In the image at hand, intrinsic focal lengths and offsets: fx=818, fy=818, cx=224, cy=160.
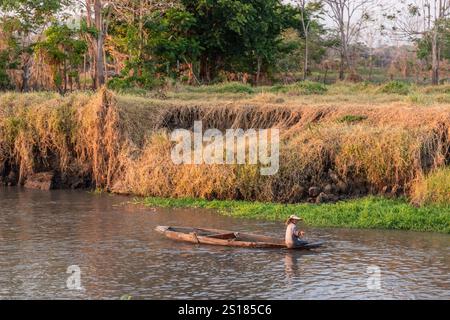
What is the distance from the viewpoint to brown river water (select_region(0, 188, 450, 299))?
12.0 m

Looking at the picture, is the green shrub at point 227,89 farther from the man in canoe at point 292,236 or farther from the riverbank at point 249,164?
the man in canoe at point 292,236

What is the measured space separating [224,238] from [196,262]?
4.21 feet

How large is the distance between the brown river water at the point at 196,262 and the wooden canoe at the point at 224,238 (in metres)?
0.13

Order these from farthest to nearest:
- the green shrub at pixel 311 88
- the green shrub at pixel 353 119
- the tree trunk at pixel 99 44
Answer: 1. the tree trunk at pixel 99 44
2. the green shrub at pixel 311 88
3. the green shrub at pixel 353 119

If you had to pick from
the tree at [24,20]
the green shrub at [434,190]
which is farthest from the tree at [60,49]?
the green shrub at [434,190]

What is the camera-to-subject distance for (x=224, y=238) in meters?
15.0

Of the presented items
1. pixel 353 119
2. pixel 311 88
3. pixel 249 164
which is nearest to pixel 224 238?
pixel 249 164

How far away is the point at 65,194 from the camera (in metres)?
22.0

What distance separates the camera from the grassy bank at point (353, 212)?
16578 millimetres

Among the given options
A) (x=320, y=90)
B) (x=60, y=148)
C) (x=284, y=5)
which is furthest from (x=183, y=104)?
(x=284, y=5)

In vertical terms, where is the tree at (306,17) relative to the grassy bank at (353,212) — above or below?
above
